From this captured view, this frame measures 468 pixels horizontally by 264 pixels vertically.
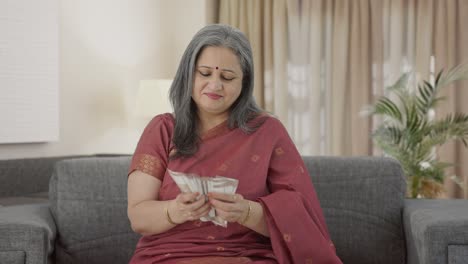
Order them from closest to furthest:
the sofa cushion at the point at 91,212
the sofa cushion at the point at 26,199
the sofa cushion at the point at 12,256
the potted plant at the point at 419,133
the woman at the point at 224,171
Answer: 1. the woman at the point at 224,171
2. the sofa cushion at the point at 12,256
3. the sofa cushion at the point at 91,212
4. the sofa cushion at the point at 26,199
5. the potted plant at the point at 419,133

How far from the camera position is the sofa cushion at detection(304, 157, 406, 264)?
2.92 meters

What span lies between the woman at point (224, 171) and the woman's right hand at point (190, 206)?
0.25 feet

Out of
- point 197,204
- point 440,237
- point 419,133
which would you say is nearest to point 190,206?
point 197,204

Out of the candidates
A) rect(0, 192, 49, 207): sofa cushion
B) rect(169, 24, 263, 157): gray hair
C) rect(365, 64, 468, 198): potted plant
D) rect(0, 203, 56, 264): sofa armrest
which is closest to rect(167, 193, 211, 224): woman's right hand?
rect(169, 24, 263, 157): gray hair

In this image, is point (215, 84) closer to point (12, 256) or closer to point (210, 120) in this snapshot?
point (210, 120)

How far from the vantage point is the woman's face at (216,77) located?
2.41m

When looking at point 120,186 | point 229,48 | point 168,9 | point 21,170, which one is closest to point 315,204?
point 229,48

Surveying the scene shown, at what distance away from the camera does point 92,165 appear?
294cm

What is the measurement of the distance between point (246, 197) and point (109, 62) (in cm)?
377

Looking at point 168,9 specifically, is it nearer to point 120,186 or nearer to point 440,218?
point 120,186

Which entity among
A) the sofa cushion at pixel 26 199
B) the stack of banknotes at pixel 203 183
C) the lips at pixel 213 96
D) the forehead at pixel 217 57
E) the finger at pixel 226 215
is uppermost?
the forehead at pixel 217 57

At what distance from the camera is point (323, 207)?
9.66 ft

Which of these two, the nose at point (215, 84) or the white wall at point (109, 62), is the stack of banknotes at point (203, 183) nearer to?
the nose at point (215, 84)

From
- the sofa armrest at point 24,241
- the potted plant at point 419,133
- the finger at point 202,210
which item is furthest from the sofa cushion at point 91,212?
the potted plant at point 419,133
